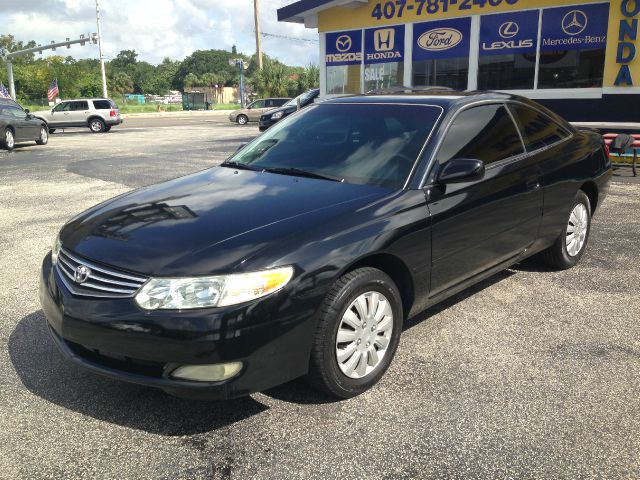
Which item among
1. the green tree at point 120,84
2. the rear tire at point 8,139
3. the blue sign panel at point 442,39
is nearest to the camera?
the blue sign panel at point 442,39

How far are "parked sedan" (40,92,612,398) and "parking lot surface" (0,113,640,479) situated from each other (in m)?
0.30

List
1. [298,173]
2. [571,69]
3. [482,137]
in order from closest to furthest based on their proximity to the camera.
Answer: [298,173] → [482,137] → [571,69]

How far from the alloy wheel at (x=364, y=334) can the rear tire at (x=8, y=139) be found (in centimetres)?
1781

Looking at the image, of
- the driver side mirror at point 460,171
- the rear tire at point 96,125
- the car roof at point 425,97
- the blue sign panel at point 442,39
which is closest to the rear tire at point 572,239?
the car roof at point 425,97

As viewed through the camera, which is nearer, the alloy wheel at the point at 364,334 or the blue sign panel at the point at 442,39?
the alloy wheel at the point at 364,334

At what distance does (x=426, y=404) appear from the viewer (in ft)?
10.4

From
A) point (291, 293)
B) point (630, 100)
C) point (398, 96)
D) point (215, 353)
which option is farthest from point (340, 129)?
point (630, 100)

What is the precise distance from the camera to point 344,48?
54.2 ft

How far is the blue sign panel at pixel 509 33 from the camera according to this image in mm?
13047

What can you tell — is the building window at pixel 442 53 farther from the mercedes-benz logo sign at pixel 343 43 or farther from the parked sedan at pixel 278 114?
the parked sedan at pixel 278 114

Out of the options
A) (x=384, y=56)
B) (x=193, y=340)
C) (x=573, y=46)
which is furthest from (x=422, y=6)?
(x=193, y=340)

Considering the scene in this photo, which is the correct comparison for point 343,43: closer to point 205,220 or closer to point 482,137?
point 482,137

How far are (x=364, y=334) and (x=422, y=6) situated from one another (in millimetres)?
13217

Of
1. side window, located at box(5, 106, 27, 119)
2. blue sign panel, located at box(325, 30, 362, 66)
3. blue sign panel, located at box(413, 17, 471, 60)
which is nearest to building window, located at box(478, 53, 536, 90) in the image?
blue sign panel, located at box(413, 17, 471, 60)
